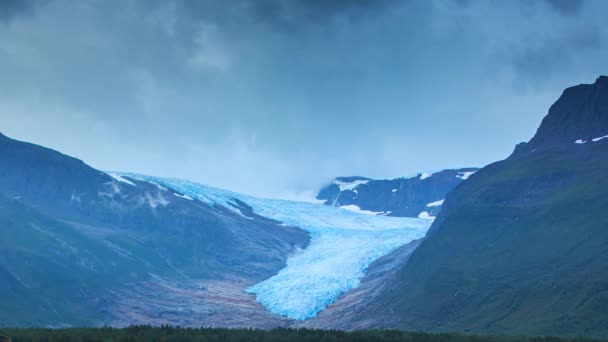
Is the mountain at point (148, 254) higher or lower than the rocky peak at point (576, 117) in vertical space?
lower

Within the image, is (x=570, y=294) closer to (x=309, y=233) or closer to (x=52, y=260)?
(x=52, y=260)

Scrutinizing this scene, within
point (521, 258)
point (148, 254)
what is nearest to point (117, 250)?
point (148, 254)

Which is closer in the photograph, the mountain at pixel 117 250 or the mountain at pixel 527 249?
the mountain at pixel 527 249

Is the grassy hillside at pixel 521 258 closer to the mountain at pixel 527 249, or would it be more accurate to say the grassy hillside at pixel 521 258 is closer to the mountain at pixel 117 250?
the mountain at pixel 527 249


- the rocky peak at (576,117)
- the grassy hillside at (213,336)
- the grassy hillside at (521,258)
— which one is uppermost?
the rocky peak at (576,117)

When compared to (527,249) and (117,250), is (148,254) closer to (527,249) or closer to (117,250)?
(117,250)

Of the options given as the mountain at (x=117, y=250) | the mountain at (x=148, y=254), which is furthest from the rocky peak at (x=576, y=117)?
the mountain at (x=117, y=250)

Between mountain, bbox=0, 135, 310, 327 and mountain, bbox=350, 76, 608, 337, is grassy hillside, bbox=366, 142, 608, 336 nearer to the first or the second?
mountain, bbox=350, 76, 608, 337
